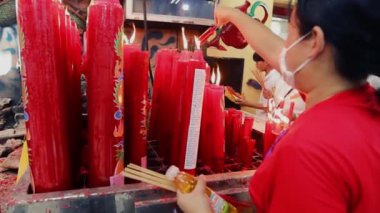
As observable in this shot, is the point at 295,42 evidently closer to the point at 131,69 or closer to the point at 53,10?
the point at 131,69

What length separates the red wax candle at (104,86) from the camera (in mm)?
738

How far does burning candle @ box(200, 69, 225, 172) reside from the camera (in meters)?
1.01

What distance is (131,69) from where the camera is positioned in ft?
2.92

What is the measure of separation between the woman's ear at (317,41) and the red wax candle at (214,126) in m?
0.36

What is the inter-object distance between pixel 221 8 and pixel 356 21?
616 mm

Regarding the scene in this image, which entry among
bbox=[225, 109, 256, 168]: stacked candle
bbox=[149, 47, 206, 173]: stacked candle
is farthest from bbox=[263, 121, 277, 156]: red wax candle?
bbox=[149, 47, 206, 173]: stacked candle

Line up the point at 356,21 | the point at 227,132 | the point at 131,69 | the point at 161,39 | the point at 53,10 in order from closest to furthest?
the point at 356,21 < the point at 53,10 < the point at 131,69 < the point at 227,132 < the point at 161,39

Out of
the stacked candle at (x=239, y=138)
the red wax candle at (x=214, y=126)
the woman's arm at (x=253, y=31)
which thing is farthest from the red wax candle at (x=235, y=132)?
the woman's arm at (x=253, y=31)

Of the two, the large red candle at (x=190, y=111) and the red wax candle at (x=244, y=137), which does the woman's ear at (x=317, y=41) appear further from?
the red wax candle at (x=244, y=137)

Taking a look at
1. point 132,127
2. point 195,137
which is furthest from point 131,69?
point 195,137

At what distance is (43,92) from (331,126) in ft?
2.09

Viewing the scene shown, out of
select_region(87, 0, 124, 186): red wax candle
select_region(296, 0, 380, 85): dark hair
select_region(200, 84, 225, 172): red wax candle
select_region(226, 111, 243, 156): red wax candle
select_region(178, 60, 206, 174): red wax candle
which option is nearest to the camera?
select_region(296, 0, 380, 85): dark hair

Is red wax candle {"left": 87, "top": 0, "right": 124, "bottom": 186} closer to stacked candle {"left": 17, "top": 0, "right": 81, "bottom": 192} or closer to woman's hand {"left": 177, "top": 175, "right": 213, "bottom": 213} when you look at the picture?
stacked candle {"left": 17, "top": 0, "right": 81, "bottom": 192}

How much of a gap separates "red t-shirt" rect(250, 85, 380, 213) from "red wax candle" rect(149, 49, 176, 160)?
49 cm
